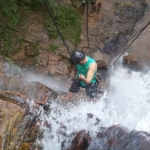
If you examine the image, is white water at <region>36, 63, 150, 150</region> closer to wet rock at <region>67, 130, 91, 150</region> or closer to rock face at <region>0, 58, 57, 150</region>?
wet rock at <region>67, 130, 91, 150</region>

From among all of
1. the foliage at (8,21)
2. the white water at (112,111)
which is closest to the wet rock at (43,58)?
the foliage at (8,21)

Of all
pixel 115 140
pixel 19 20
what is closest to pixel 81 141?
pixel 115 140

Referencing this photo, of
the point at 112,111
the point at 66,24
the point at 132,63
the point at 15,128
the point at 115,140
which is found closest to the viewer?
the point at 15,128

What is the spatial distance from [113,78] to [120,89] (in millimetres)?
598

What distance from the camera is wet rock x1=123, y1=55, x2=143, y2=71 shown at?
33.5 feet

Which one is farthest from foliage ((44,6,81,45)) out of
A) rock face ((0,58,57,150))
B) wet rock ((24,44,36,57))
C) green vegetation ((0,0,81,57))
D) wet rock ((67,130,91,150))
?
wet rock ((67,130,91,150))

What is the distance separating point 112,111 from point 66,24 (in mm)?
4498

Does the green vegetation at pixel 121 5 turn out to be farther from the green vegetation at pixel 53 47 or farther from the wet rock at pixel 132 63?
the green vegetation at pixel 53 47

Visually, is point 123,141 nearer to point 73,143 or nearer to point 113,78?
point 73,143

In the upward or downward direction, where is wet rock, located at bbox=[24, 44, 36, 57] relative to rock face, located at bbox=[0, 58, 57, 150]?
upward

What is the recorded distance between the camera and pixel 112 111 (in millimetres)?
8117

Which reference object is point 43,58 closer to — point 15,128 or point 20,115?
point 20,115

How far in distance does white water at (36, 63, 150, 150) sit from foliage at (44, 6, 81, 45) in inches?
90.4

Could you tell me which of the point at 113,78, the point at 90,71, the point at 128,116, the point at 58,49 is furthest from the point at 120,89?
the point at 90,71
